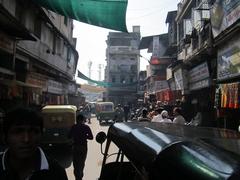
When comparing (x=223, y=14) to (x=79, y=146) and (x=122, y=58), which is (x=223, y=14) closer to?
(x=79, y=146)

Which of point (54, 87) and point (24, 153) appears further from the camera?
point (54, 87)

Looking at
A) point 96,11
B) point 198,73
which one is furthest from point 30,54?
point 198,73

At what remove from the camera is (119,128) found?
381 cm

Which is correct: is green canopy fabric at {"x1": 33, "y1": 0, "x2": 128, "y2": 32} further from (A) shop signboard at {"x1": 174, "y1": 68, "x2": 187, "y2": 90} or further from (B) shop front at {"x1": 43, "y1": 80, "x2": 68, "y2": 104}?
(B) shop front at {"x1": 43, "y1": 80, "x2": 68, "y2": 104}

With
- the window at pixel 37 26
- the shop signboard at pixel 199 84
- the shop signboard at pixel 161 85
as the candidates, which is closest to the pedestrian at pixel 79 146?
the shop signboard at pixel 199 84

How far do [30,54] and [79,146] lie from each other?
38.7 feet

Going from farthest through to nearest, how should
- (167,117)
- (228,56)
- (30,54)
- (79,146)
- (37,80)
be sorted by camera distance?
(30,54) < (37,80) < (228,56) < (167,117) < (79,146)

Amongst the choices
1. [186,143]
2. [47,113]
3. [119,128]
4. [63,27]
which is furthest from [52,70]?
[186,143]

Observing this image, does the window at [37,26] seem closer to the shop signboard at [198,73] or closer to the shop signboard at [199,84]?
the shop signboard at [198,73]

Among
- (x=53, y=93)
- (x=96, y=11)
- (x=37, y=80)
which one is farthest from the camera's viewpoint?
(x=53, y=93)

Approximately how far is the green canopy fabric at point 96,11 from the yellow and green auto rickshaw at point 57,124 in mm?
3500

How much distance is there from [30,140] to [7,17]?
9.92 meters

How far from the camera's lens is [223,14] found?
43.1ft

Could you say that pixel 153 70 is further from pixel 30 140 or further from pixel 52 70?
pixel 30 140
